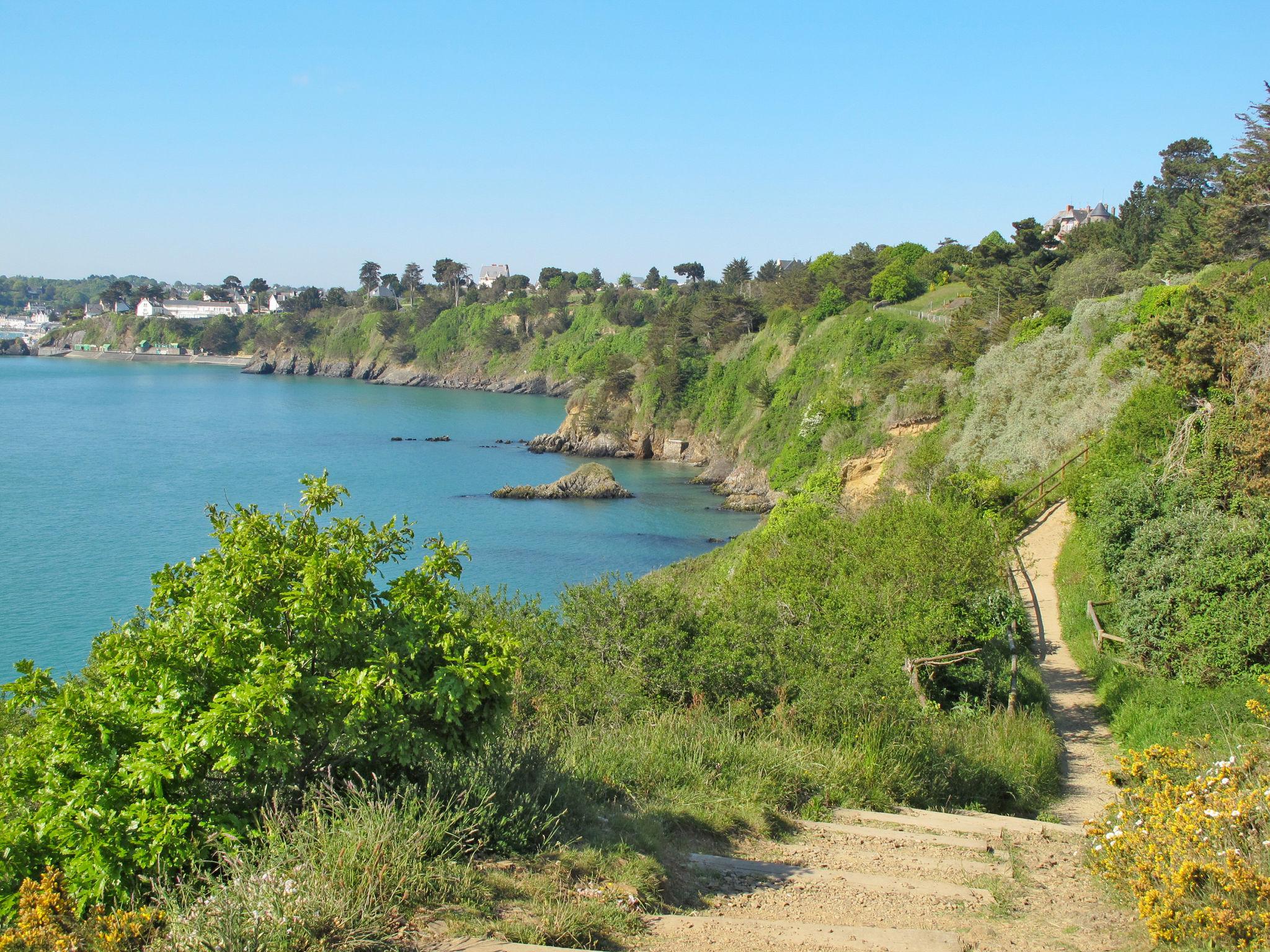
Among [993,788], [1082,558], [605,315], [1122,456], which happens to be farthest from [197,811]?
[605,315]

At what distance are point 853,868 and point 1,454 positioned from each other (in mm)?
73622

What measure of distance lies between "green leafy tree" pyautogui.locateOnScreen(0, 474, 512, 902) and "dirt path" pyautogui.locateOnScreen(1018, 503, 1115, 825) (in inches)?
252

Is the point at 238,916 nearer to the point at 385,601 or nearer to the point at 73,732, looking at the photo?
the point at 73,732

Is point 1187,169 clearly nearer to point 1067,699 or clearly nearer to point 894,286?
point 894,286

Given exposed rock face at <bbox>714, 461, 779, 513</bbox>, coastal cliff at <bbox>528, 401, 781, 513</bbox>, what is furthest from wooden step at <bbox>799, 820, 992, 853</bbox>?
coastal cliff at <bbox>528, 401, 781, 513</bbox>

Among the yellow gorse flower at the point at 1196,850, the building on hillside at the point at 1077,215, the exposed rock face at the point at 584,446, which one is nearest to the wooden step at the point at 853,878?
the yellow gorse flower at the point at 1196,850

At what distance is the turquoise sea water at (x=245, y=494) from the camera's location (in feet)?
120

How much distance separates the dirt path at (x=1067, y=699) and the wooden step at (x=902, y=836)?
2074 millimetres

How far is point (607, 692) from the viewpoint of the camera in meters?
11.1

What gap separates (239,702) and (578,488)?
179ft

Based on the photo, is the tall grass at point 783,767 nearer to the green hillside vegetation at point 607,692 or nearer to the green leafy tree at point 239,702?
the green hillside vegetation at point 607,692

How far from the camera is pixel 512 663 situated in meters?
6.05

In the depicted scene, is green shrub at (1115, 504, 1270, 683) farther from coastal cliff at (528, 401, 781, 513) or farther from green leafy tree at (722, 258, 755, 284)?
green leafy tree at (722, 258, 755, 284)

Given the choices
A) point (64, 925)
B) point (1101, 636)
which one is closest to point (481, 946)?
point (64, 925)
